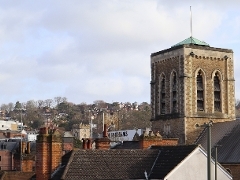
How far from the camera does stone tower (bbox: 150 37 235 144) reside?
176 feet

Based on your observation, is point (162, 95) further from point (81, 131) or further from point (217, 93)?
point (81, 131)

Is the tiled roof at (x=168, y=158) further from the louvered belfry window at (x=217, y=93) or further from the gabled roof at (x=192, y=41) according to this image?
the gabled roof at (x=192, y=41)

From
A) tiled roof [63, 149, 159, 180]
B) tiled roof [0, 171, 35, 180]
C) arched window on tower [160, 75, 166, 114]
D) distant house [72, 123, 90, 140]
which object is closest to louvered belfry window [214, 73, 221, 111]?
arched window on tower [160, 75, 166, 114]

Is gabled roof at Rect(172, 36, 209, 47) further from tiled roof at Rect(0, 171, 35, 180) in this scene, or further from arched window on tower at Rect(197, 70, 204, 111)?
tiled roof at Rect(0, 171, 35, 180)

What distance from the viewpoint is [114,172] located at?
28422mm

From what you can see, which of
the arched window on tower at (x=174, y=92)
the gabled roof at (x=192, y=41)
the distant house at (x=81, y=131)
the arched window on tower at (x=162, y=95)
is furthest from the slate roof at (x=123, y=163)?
the distant house at (x=81, y=131)

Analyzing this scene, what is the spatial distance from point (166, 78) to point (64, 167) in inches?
1198

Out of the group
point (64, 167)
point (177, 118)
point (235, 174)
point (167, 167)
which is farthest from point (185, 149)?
point (177, 118)

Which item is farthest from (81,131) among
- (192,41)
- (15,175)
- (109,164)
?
(109,164)

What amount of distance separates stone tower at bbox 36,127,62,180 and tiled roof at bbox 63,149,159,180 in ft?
2.76

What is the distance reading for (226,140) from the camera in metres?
47.1

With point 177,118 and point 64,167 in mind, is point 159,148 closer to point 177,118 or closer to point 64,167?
point 64,167

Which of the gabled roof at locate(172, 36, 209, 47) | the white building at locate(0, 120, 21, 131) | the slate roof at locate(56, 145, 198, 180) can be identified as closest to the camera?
the slate roof at locate(56, 145, 198, 180)

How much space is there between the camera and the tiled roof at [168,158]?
2864 cm
